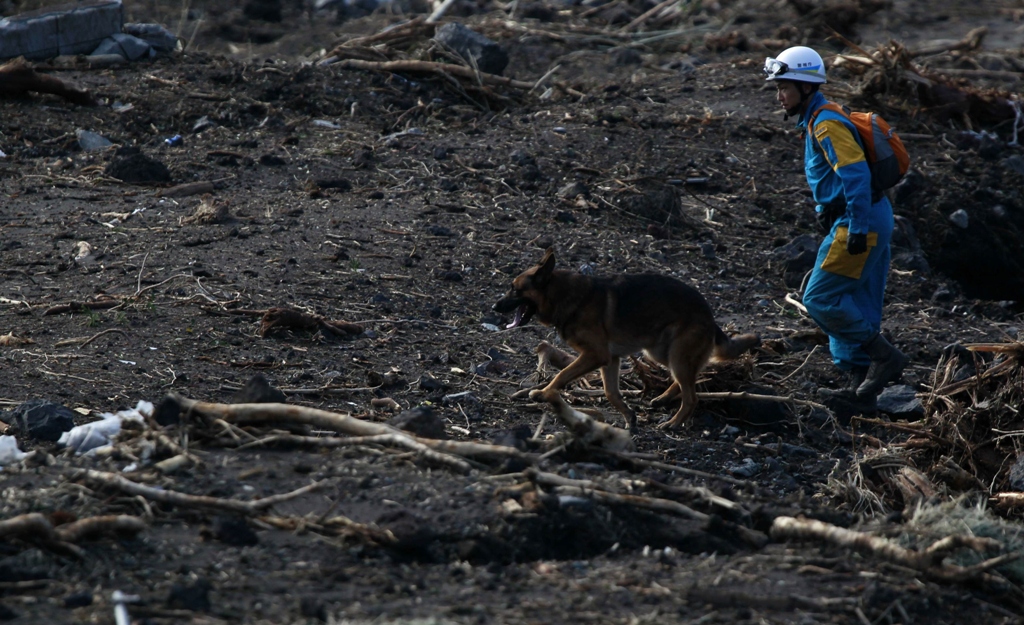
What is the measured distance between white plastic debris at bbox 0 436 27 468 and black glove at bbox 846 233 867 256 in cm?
497

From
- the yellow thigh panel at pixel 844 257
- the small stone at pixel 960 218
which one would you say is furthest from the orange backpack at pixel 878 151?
the small stone at pixel 960 218

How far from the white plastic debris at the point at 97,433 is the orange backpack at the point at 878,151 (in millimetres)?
4573

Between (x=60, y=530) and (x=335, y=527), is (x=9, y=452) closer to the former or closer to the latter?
(x=60, y=530)

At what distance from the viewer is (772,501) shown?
5141mm

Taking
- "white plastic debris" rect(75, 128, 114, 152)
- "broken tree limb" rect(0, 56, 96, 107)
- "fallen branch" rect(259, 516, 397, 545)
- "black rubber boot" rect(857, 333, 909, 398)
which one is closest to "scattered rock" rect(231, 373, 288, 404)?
"fallen branch" rect(259, 516, 397, 545)

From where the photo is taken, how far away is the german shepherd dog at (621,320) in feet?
22.6

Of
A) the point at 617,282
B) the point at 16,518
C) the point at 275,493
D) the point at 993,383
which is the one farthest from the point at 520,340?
the point at 16,518

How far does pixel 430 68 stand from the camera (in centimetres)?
1304

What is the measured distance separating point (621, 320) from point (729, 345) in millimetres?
746

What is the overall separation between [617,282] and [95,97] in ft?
24.3

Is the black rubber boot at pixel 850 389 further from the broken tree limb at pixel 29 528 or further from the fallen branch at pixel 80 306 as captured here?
the broken tree limb at pixel 29 528

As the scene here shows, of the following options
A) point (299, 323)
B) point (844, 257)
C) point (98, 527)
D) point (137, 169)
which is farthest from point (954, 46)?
point (98, 527)

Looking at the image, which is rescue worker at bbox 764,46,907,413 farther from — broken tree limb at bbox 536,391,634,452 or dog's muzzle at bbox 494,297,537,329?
broken tree limb at bbox 536,391,634,452

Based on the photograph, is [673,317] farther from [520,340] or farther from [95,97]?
[95,97]
